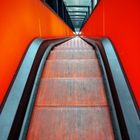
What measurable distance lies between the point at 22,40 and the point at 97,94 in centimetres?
125

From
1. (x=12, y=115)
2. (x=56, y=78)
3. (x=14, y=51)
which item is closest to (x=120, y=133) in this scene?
(x=12, y=115)

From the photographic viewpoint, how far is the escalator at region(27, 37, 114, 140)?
1705mm

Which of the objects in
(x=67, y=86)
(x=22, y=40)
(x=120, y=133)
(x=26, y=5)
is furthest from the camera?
(x=26, y=5)

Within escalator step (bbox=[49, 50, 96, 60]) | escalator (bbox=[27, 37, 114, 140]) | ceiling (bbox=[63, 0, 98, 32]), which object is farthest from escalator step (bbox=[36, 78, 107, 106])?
ceiling (bbox=[63, 0, 98, 32])

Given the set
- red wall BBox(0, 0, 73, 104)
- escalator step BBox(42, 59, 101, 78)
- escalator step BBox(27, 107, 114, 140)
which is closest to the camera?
escalator step BBox(27, 107, 114, 140)

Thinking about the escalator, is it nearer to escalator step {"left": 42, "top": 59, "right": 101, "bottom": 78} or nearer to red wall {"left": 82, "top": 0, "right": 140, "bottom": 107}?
escalator step {"left": 42, "top": 59, "right": 101, "bottom": 78}

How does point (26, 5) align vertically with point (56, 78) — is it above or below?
above

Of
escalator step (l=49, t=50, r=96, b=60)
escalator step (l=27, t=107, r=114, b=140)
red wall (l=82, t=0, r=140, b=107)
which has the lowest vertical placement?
escalator step (l=27, t=107, r=114, b=140)

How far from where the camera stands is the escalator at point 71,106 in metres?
1.71

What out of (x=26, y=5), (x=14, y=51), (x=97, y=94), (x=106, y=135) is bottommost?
(x=106, y=135)

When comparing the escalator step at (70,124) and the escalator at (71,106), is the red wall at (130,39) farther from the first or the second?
the escalator step at (70,124)

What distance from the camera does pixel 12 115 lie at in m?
1.67

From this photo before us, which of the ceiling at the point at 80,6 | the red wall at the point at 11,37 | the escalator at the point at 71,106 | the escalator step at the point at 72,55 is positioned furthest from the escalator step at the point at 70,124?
the ceiling at the point at 80,6

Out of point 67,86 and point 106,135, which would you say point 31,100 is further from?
point 106,135
